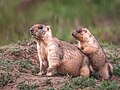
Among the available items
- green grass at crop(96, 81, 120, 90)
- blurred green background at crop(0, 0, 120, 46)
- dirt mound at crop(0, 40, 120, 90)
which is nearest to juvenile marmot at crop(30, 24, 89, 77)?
dirt mound at crop(0, 40, 120, 90)

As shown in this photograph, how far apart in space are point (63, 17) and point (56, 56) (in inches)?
389

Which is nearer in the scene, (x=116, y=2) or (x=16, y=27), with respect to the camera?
(x=16, y=27)

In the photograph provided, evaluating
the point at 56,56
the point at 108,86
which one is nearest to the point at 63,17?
the point at 56,56

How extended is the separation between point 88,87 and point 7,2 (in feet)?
32.5

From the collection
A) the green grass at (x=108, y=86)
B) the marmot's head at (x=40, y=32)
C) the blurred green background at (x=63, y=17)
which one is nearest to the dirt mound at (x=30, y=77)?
the green grass at (x=108, y=86)

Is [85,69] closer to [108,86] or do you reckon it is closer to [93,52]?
[93,52]

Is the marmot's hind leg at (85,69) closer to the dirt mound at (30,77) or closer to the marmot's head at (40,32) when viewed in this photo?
the dirt mound at (30,77)

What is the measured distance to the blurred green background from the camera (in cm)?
1620

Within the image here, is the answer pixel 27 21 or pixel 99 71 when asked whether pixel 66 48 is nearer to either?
pixel 99 71

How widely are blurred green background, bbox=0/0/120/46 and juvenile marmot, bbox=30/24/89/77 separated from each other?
349cm

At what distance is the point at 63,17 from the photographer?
2044 cm

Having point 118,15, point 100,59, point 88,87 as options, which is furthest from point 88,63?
point 118,15

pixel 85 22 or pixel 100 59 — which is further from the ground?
pixel 85 22

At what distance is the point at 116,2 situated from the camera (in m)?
22.8
